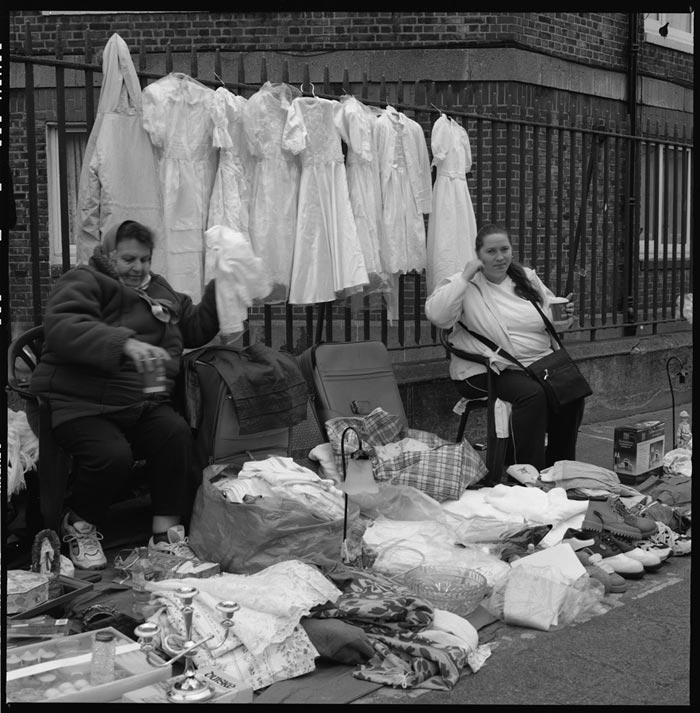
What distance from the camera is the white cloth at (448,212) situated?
6.94 m

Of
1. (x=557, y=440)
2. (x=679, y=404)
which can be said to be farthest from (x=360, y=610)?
(x=679, y=404)

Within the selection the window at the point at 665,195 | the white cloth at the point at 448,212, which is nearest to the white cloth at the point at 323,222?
the white cloth at the point at 448,212

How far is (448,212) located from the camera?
22.8 feet

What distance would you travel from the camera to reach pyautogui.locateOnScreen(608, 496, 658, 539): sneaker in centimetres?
513

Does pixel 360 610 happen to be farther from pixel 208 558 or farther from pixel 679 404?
pixel 679 404

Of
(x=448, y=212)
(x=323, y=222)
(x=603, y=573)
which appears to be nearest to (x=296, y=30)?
(x=448, y=212)

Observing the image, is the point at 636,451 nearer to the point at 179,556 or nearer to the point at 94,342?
the point at 179,556

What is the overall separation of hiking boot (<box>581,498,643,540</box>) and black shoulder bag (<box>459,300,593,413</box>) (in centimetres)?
98

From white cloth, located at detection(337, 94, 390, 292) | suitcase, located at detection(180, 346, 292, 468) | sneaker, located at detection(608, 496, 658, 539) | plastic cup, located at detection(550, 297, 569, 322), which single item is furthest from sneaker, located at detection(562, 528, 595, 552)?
white cloth, located at detection(337, 94, 390, 292)

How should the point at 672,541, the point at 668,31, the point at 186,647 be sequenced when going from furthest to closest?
1. the point at 668,31
2. the point at 672,541
3. the point at 186,647

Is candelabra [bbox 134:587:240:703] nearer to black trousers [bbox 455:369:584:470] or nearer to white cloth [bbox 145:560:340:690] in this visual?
white cloth [bbox 145:560:340:690]

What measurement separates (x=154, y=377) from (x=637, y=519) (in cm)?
244

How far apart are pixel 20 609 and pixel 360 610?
4.20 ft

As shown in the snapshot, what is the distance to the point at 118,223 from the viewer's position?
17.7ft
